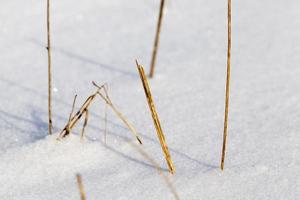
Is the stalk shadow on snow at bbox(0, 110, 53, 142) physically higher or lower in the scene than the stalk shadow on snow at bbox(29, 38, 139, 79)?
higher

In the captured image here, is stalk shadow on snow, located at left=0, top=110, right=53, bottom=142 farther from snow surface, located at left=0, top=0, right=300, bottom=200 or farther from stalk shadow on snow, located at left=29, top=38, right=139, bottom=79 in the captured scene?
stalk shadow on snow, located at left=29, top=38, right=139, bottom=79

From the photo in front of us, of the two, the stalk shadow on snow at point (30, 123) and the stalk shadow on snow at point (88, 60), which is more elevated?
the stalk shadow on snow at point (30, 123)

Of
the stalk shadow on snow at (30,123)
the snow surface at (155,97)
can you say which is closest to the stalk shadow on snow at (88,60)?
the snow surface at (155,97)

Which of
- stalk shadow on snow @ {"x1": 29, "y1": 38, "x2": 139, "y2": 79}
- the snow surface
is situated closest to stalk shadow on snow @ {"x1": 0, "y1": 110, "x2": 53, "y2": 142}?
the snow surface

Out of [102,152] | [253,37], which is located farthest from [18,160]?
[253,37]

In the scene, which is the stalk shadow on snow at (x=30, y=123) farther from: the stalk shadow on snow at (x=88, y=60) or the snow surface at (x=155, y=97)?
the stalk shadow on snow at (x=88, y=60)

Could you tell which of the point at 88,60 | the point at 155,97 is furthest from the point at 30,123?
the point at 88,60

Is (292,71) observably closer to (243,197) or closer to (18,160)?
(243,197)

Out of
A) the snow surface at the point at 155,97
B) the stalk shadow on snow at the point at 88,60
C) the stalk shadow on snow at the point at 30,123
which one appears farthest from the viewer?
the stalk shadow on snow at the point at 88,60

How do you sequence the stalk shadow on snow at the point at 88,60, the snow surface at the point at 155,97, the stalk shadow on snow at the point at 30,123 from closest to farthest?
the snow surface at the point at 155,97 → the stalk shadow on snow at the point at 30,123 → the stalk shadow on snow at the point at 88,60
